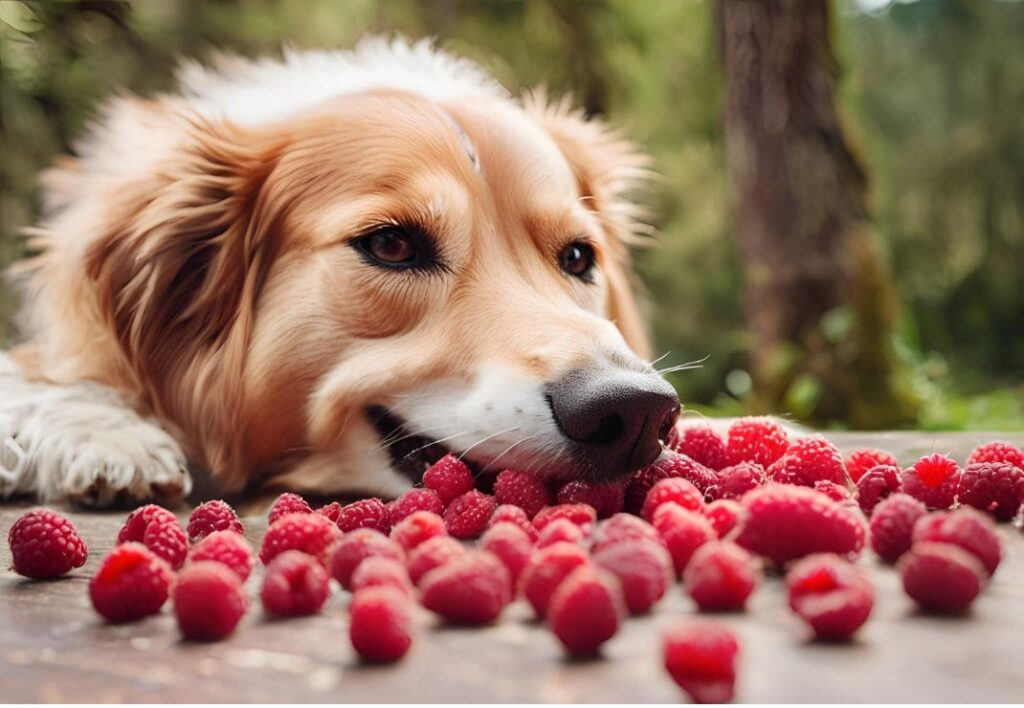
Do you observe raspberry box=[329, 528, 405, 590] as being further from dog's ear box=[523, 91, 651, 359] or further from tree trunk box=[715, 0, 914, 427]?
tree trunk box=[715, 0, 914, 427]

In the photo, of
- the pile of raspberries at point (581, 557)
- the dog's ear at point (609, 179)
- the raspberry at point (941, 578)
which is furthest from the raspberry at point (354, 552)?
the dog's ear at point (609, 179)

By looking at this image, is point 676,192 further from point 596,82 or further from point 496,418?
point 496,418

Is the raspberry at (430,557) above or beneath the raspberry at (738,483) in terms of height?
beneath

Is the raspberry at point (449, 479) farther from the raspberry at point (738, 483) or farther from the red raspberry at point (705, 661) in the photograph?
the red raspberry at point (705, 661)

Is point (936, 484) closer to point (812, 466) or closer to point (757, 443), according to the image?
point (812, 466)

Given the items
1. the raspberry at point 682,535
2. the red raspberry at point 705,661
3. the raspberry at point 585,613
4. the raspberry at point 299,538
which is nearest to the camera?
the red raspberry at point 705,661

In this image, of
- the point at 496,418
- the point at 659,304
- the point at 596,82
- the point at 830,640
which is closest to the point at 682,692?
the point at 830,640
